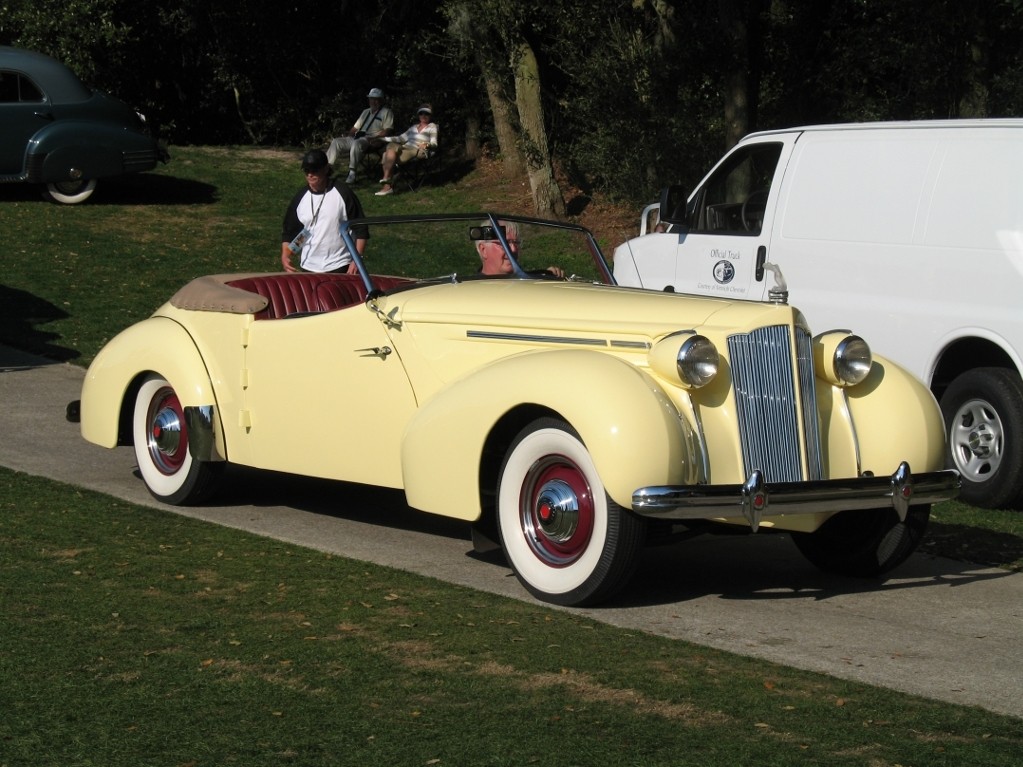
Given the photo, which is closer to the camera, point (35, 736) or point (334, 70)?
point (35, 736)

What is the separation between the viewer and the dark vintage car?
1936 centimetres

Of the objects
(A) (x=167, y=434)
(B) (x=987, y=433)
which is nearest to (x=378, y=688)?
(A) (x=167, y=434)

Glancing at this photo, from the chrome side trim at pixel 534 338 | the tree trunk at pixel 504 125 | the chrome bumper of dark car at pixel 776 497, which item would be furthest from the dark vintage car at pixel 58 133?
the chrome bumper of dark car at pixel 776 497

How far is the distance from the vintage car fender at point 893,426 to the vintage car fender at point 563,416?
38.2 inches

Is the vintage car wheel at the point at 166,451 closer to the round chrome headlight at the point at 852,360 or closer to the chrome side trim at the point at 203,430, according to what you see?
the chrome side trim at the point at 203,430

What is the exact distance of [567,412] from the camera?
19.7 ft

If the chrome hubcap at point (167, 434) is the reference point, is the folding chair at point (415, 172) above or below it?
above

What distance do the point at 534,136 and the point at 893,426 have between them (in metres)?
14.7

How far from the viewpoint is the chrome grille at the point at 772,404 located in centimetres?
616

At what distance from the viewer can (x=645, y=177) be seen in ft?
65.9

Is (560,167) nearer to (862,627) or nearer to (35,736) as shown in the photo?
(862,627)

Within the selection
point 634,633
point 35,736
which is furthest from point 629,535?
point 35,736

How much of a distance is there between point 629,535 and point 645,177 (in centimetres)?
1457

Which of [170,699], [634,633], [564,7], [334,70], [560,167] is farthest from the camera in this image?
[334,70]
